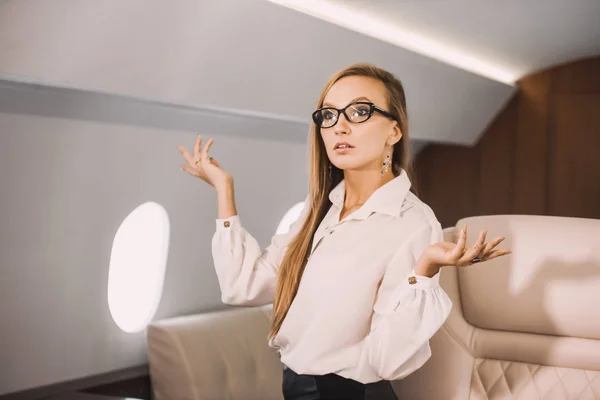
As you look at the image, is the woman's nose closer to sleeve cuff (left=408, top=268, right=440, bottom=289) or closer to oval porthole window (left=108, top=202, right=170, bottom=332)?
sleeve cuff (left=408, top=268, right=440, bottom=289)

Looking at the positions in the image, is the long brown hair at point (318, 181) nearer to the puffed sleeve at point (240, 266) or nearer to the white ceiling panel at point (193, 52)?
the puffed sleeve at point (240, 266)

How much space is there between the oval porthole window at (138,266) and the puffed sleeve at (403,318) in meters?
1.77

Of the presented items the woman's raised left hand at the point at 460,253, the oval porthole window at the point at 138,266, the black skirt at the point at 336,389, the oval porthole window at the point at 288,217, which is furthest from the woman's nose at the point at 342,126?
the oval porthole window at the point at 288,217

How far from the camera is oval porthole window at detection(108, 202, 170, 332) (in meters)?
3.44

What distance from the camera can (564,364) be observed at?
7.99 ft

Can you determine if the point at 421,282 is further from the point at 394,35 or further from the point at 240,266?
the point at 394,35

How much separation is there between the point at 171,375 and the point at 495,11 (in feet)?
6.94

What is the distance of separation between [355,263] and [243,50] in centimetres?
131

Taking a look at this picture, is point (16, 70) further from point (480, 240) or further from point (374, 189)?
point (480, 240)

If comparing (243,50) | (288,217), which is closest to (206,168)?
(243,50)

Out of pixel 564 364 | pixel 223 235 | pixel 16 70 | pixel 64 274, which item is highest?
pixel 16 70

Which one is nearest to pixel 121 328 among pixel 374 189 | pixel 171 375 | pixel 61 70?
pixel 171 375

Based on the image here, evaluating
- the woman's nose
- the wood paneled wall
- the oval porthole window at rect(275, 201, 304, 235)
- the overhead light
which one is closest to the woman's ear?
the woman's nose

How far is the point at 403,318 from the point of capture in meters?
1.80
